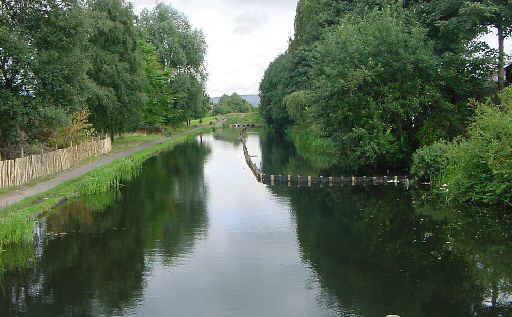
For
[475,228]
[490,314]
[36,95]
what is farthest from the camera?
[36,95]

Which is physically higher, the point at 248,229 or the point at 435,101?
the point at 435,101

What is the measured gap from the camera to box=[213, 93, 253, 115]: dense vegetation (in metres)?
180

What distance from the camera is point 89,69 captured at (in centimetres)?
3797

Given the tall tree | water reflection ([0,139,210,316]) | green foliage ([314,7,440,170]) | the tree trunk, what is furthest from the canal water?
the tree trunk

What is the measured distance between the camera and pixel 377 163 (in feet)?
98.4

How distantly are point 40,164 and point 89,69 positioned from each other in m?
15.8

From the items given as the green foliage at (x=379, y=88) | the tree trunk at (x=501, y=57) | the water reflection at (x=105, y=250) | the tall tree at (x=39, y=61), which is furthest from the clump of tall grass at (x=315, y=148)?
the tall tree at (x=39, y=61)

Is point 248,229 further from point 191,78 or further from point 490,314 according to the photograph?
point 191,78

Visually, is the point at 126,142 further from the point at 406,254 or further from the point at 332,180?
the point at 406,254

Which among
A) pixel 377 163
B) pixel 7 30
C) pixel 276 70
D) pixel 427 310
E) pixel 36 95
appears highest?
pixel 276 70

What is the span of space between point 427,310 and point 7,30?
2026 centimetres

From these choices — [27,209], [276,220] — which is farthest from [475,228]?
[27,209]

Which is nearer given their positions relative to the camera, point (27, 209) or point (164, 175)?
point (27, 209)

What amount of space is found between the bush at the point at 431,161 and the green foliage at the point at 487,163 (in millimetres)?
2764
